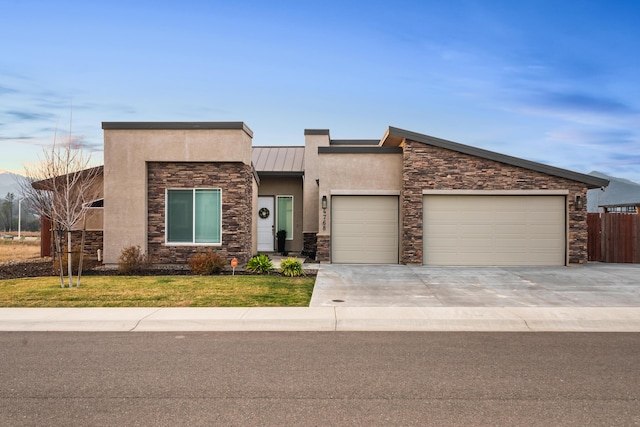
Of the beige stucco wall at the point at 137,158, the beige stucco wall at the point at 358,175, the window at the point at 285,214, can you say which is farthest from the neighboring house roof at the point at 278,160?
the beige stucco wall at the point at 137,158

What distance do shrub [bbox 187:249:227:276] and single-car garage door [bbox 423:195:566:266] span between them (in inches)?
283

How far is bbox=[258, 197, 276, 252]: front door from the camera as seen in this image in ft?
85.2

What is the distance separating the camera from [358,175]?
19953mm

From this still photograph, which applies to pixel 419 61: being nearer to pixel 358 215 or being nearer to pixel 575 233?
pixel 358 215

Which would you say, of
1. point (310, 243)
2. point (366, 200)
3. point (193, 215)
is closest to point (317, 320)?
point (193, 215)

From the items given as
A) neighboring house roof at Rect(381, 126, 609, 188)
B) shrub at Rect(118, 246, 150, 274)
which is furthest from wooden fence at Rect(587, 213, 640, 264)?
shrub at Rect(118, 246, 150, 274)

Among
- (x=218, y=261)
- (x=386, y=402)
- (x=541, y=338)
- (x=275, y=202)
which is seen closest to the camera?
(x=386, y=402)

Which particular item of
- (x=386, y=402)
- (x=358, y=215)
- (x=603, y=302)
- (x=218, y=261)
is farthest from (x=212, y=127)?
(x=386, y=402)

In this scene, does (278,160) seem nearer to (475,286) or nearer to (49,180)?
(49,180)

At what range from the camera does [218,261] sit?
16.8 m

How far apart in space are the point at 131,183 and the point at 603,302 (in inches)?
558

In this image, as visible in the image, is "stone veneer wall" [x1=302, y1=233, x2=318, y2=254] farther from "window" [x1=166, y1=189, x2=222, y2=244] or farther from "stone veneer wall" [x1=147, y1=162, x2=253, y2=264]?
"window" [x1=166, y1=189, x2=222, y2=244]

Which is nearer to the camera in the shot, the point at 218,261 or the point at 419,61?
the point at 218,261

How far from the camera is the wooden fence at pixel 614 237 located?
21.1m
